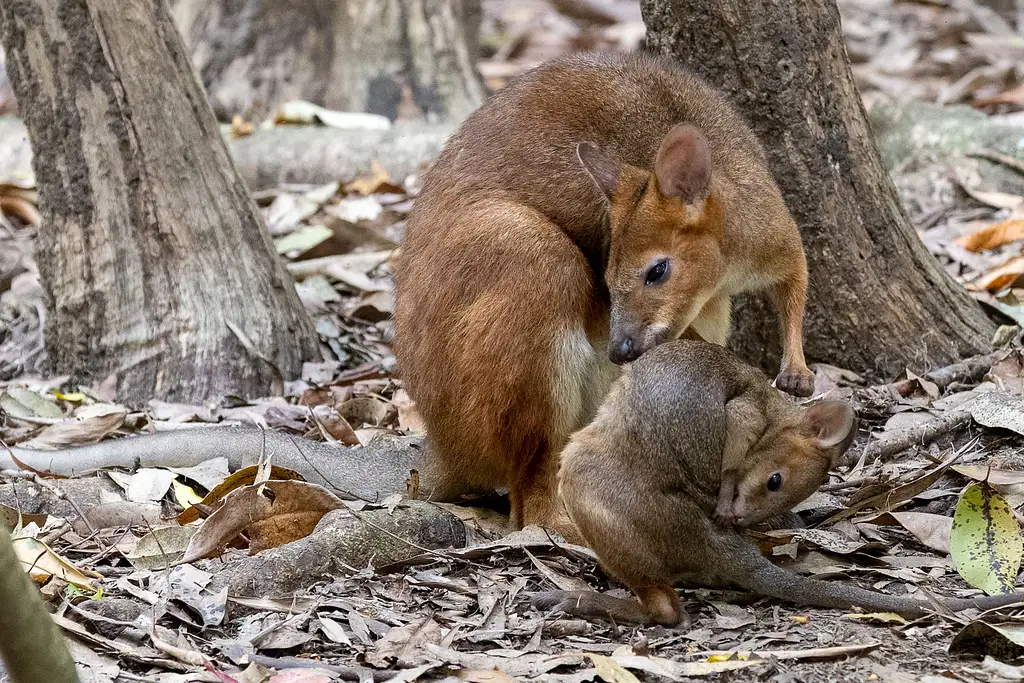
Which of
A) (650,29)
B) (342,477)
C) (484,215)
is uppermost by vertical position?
(650,29)

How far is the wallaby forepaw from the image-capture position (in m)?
4.23

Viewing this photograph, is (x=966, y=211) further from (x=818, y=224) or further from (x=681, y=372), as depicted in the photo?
(x=681, y=372)

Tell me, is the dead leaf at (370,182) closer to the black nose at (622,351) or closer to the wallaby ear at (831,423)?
the black nose at (622,351)

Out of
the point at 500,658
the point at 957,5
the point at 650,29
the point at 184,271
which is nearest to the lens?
the point at 500,658

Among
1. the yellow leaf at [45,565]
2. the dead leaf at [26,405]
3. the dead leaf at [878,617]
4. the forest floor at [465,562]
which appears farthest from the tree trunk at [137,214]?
the dead leaf at [878,617]

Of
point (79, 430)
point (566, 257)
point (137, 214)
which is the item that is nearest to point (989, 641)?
point (566, 257)

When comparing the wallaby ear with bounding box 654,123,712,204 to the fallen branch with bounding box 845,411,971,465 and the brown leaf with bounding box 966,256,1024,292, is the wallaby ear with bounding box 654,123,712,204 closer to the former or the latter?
the fallen branch with bounding box 845,411,971,465

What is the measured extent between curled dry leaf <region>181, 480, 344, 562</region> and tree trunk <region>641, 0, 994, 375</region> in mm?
2205

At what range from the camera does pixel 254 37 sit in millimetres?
9164

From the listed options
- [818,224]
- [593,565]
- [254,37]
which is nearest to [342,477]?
[593,565]

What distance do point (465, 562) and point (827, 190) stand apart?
7.29 feet

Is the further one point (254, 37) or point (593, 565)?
point (254, 37)

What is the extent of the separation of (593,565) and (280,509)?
1.04 metres

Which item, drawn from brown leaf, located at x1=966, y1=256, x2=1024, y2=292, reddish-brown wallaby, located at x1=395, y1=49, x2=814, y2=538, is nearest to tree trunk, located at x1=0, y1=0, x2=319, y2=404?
reddish-brown wallaby, located at x1=395, y1=49, x2=814, y2=538
